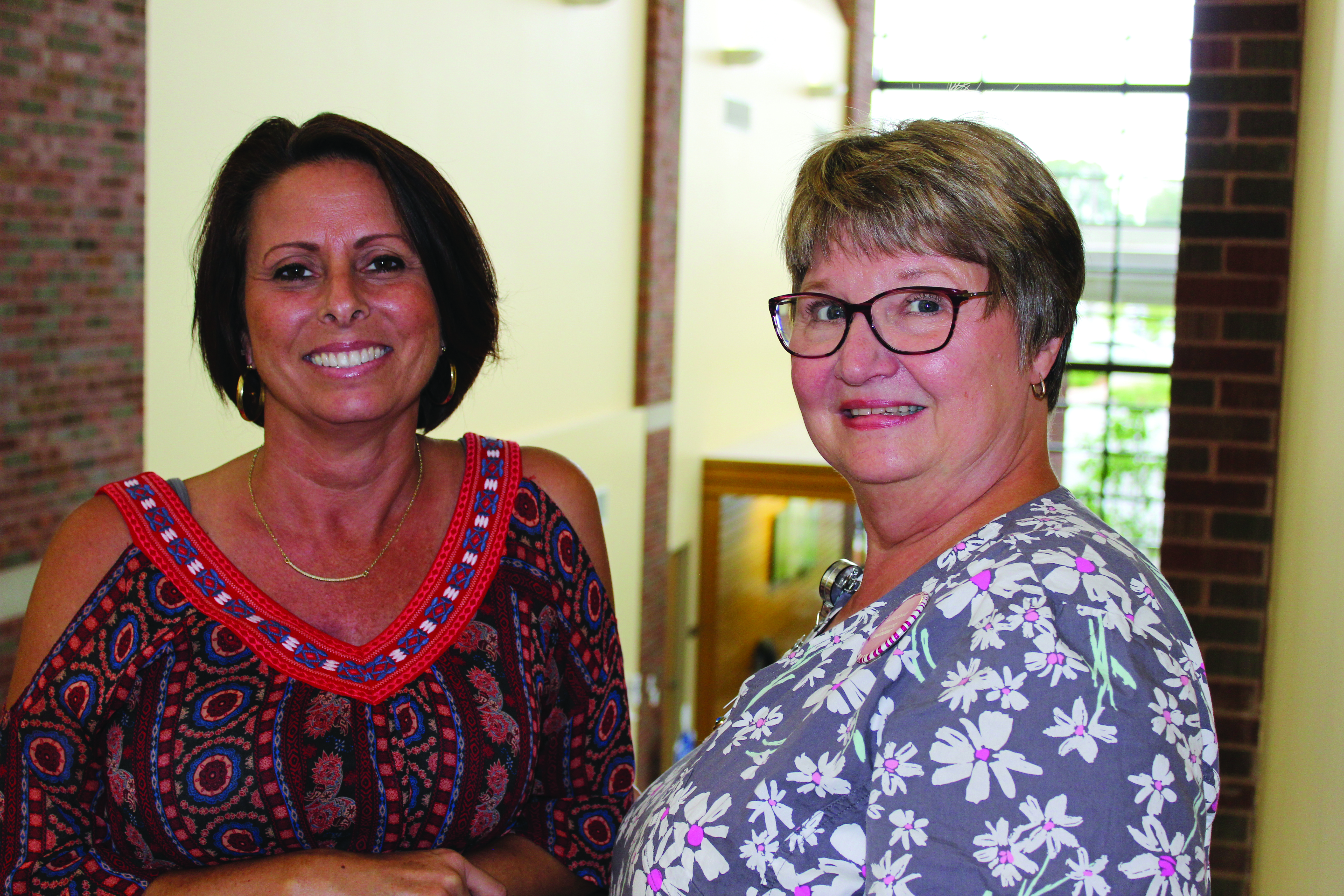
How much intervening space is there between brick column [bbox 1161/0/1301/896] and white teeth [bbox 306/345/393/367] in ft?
8.57

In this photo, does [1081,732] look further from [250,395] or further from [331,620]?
[250,395]

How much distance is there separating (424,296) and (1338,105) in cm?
190

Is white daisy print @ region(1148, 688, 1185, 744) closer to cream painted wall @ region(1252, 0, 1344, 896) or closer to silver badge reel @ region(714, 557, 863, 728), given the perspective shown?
silver badge reel @ region(714, 557, 863, 728)

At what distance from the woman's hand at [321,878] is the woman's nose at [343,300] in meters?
0.83

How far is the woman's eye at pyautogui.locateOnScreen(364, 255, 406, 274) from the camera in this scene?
1989 millimetres

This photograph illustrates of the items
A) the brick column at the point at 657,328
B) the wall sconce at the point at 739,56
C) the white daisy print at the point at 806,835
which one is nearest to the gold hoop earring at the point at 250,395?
the white daisy print at the point at 806,835

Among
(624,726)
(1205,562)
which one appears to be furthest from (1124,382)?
(624,726)

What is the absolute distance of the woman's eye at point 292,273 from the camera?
197 centimetres

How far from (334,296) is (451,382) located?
0.35m

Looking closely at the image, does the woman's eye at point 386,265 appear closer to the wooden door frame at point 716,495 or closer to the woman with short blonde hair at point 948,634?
the woman with short blonde hair at point 948,634

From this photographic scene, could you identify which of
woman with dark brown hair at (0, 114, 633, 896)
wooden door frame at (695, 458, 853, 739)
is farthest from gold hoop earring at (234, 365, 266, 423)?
wooden door frame at (695, 458, 853, 739)

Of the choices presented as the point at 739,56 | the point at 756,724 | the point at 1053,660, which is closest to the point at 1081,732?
the point at 1053,660

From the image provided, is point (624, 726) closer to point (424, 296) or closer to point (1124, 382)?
point (424, 296)

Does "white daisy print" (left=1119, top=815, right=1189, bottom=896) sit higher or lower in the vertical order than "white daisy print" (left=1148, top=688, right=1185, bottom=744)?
lower
